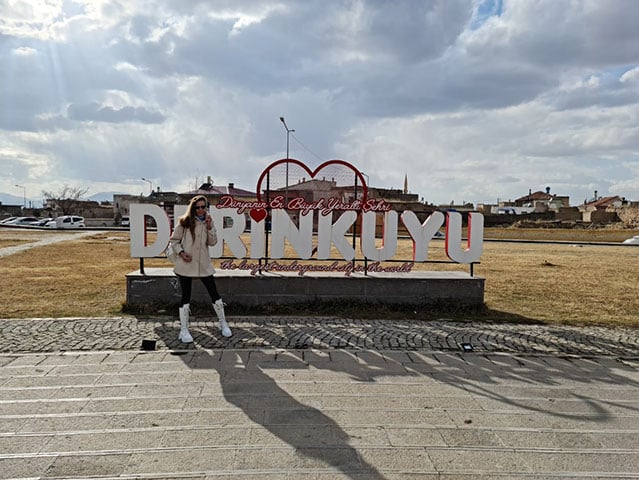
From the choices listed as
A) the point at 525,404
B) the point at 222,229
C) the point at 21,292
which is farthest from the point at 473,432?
the point at 21,292

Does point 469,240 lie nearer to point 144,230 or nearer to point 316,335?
point 316,335

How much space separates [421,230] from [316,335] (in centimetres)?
345

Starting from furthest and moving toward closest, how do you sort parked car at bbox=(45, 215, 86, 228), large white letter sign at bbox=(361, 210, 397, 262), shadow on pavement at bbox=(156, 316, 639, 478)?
1. parked car at bbox=(45, 215, 86, 228)
2. large white letter sign at bbox=(361, 210, 397, 262)
3. shadow on pavement at bbox=(156, 316, 639, 478)

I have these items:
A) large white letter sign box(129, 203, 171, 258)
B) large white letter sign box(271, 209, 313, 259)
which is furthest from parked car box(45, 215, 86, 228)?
large white letter sign box(271, 209, 313, 259)

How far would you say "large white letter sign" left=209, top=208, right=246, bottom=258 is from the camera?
8203 millimetres

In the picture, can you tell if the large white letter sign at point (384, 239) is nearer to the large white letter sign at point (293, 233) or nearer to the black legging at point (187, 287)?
the large white letter sign at point (293, 233)

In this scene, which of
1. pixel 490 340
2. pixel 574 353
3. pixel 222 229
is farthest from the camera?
pixel 222 229

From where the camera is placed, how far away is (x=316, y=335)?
6.23 meters

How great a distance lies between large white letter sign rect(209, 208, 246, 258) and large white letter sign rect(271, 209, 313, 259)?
2.03ft

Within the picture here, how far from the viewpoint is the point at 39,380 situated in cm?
455

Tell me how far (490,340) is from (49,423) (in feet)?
17.2

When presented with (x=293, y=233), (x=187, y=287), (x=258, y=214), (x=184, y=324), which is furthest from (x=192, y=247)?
(x=293, y=233)

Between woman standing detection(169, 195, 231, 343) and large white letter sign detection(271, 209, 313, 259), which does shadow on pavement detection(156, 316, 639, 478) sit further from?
large white letter sign detection(271, 209, 313, 259)

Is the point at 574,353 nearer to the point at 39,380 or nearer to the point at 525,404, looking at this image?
the point at 525,404
